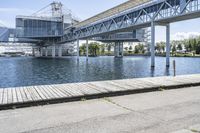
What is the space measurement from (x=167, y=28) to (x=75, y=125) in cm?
5019

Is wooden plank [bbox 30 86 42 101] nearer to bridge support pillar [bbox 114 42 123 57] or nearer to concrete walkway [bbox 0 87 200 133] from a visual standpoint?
concrete walkway [bbox 0 87 200 133]

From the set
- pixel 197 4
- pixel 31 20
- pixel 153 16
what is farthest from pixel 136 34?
pixel 197 4

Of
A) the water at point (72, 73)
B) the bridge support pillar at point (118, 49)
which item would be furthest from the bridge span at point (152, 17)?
the bridge support pillar at point (118, 49)

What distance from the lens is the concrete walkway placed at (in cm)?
595

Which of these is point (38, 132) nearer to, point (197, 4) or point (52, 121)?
point (52, 121)

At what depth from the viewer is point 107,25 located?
235 ft

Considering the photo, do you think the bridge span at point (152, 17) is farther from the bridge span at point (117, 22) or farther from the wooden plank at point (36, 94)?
the wooden plank at point (36, 94)

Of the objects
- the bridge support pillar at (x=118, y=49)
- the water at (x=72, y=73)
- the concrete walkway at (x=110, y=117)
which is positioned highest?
the bridge support pillar at (x=118, y=49)

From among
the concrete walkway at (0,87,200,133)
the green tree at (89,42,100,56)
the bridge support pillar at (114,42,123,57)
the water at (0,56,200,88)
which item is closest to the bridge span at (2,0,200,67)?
the bridge support pillar at (114,42,123,57)

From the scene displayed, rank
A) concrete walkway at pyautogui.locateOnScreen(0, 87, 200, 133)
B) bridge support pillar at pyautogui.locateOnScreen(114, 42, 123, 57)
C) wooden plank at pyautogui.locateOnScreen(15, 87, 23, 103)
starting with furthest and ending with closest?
bridge support pillar at pyautogui.locateOnScreen(114, 42, 123, 57)
wooden plank at pyautogui.locateOnScreen(15, 87, 23, 103)
concrete walkway at pyautogui.locateOnScreen(0, 87, 200, 133)

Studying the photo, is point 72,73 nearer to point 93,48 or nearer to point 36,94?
point 36,94

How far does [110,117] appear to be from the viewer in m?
6.97

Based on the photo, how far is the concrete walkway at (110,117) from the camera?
19.5 ft

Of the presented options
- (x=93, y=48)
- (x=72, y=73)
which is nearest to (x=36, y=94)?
(x=72, y=73)
